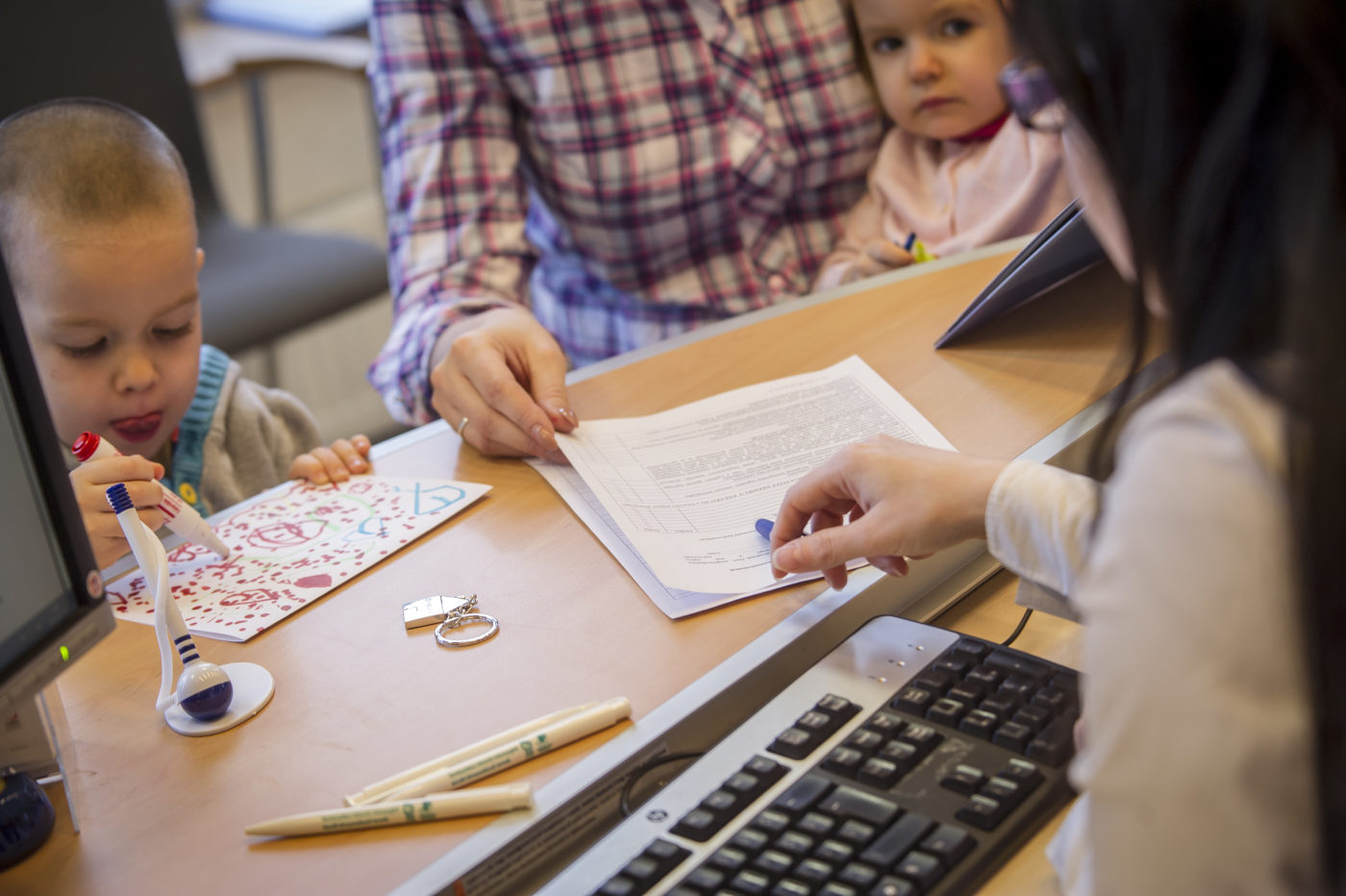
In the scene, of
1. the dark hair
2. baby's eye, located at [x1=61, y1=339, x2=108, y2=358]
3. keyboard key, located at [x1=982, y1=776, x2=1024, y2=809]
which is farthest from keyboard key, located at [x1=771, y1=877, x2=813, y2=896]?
baby's eye, located at [x1=61, y1=339, x2=108, y2=358]

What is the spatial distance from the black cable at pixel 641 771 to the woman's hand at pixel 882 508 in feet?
0.47

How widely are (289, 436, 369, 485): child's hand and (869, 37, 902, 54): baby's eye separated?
77 centimetres

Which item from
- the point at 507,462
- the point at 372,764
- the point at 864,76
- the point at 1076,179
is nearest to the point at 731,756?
the point at 372,764

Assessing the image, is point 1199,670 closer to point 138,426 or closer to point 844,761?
point 844,761

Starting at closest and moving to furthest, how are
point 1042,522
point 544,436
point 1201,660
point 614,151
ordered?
point 1201,660
point 1042,522
point 544,436
point 614,151

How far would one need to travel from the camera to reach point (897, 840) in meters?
0.53

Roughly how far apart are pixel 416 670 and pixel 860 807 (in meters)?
0.30

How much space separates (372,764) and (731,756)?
0.67ft

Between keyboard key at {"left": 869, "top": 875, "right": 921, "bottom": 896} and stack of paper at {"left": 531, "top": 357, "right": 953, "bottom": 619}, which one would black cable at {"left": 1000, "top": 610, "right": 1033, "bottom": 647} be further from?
keyboard key at {"left": 869, "top": 875, "right": 921, "bottom": 896}

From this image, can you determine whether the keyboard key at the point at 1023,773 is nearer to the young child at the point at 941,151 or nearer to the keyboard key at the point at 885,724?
the keyboard key at the point at 885,724

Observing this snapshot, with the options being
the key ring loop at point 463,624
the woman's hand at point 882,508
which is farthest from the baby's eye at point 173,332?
the woman's hand at point 882,508

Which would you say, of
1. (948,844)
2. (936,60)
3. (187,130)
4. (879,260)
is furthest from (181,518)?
(187,130)

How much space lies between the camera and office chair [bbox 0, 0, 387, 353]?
2.04 metres

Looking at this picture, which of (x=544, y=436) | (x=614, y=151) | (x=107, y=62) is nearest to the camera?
(x=544, y=436)
